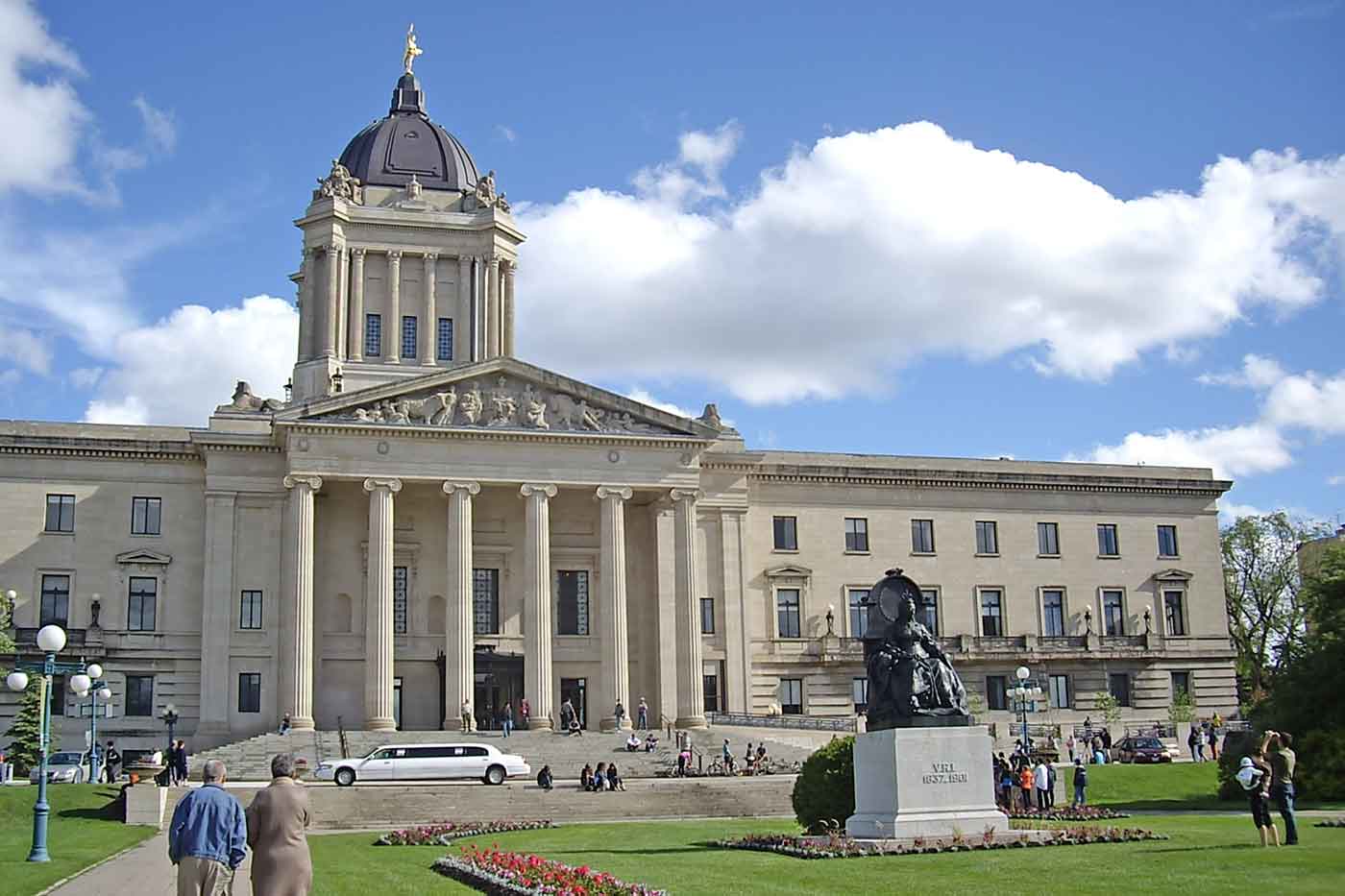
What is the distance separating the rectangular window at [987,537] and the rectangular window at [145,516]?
40077 mm

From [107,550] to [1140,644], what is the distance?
50759 millimetres

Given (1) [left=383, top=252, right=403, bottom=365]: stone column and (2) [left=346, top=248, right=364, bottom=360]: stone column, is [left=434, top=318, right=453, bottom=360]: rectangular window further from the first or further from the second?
(2) [left=346, top=248, right=364, bottom=360]: stone column

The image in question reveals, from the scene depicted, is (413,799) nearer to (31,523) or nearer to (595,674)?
(595,674)

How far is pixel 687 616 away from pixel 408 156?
33094 mm

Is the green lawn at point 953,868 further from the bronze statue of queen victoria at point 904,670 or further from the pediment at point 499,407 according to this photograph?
the pediment at point 499,407

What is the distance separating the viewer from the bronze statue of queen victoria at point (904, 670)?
2734cm

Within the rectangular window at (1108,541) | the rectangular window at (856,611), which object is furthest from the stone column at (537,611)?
the rectangular window at (1108,541)

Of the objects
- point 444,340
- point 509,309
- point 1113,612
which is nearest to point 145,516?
point 444,340

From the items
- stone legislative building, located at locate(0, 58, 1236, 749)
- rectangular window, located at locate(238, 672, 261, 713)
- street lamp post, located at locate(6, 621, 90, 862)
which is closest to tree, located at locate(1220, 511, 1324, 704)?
stone legislative building, located at locate(0, 58, 1236, 749)

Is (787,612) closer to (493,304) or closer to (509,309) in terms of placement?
(509,309)

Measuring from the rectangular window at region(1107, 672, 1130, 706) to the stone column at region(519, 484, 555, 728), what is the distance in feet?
98.4

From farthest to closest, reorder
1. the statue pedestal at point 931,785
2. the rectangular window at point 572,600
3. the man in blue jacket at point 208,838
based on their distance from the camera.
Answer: the rectangular window at point 572,600, the statue pedestal at point 931,785, the man in blue jacket at point 208,838

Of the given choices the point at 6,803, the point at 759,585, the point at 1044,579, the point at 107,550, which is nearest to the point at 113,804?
the point at 6,803

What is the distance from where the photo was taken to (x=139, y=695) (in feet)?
215
